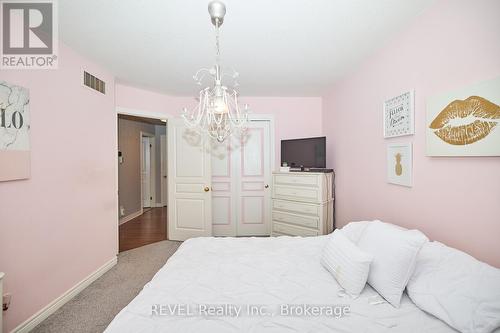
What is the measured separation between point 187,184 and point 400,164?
3.09m

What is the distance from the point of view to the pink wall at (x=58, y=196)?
1.79 meters

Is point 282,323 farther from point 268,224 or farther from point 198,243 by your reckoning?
point 268,224

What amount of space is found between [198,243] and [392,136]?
2.12m

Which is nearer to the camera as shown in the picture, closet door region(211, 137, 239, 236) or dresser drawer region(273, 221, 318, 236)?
dresser drawer region(273, 221, 318, 236)

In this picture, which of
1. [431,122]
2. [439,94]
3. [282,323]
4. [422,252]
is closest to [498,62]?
[439,94]

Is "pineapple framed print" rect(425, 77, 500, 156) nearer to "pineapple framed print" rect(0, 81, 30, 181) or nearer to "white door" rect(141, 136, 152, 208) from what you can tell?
"pineapple framed print" rect(0, 81, 30, 181)

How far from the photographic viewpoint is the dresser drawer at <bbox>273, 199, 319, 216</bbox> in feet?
10.7

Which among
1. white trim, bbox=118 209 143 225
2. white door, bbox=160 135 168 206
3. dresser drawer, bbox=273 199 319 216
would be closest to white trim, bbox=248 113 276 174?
dresser drawer, bbox=273 199 319 216

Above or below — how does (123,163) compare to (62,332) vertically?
above

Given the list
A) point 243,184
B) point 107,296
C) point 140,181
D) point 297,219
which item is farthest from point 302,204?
point 140,181

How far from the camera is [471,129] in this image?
4.68 feet

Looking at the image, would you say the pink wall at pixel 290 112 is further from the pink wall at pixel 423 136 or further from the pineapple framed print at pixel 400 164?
the pineapple framed print at pixel 400 164

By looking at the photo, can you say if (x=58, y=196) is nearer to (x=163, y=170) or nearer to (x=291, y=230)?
(x=291, y=230)

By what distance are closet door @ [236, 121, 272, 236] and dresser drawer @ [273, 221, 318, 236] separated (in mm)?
556
